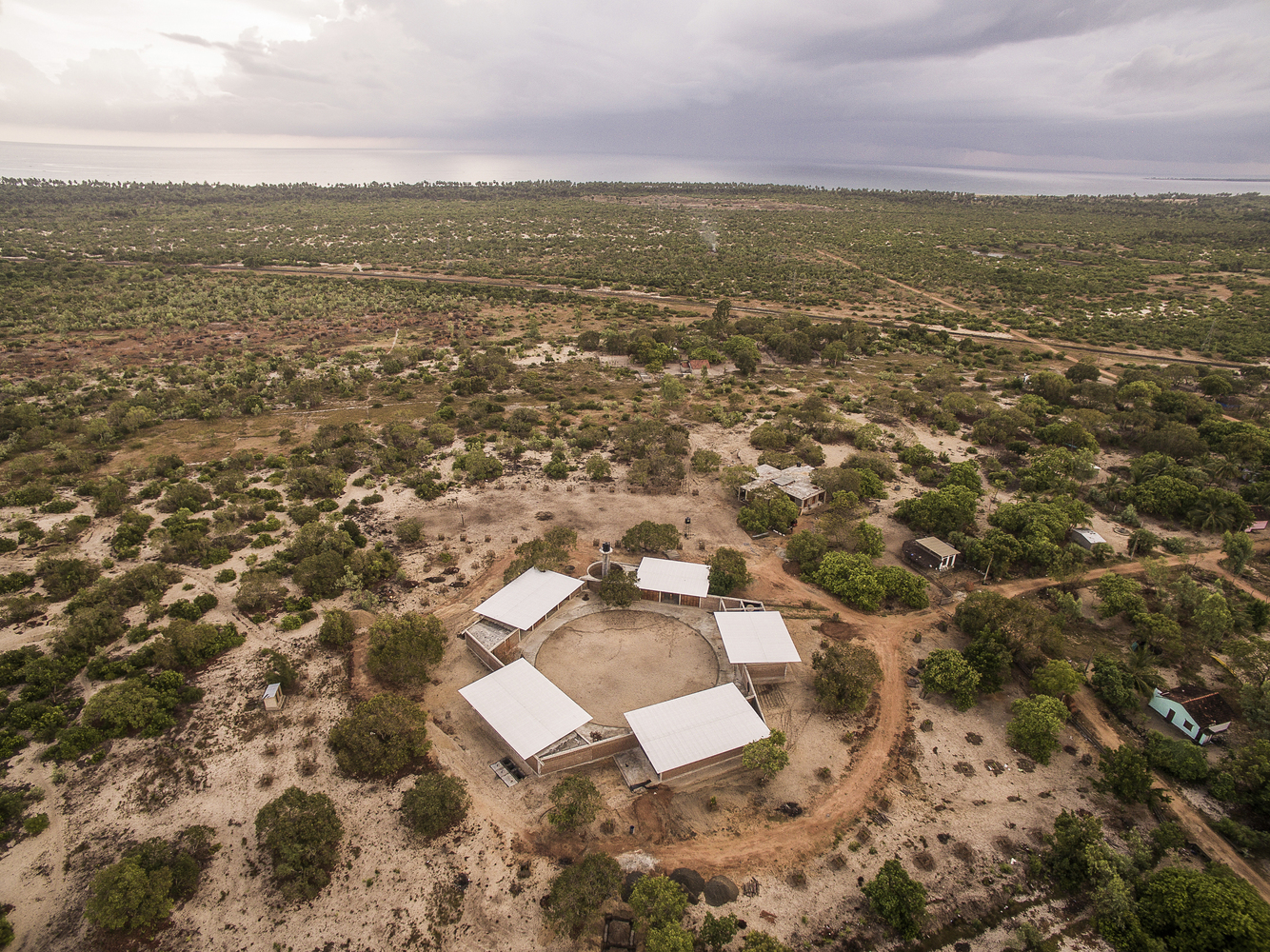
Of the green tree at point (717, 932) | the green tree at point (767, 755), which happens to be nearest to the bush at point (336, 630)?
the green tree at point (767, 755)

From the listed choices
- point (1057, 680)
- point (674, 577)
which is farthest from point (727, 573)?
point (1057, 680)

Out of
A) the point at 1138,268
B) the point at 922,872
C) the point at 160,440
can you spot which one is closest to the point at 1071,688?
the point at 922,872

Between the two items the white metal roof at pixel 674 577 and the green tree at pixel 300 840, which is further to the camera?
the white metal roof at pixel 674 577

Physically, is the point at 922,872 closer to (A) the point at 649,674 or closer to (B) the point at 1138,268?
(A) the point at 649,674

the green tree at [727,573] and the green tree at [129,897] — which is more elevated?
the green tree at [727,573]

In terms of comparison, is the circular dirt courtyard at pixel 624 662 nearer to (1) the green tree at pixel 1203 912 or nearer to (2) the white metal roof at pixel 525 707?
(2) the white metal roof at pixel 525 707

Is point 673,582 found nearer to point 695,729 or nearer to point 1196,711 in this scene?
point 695,729
